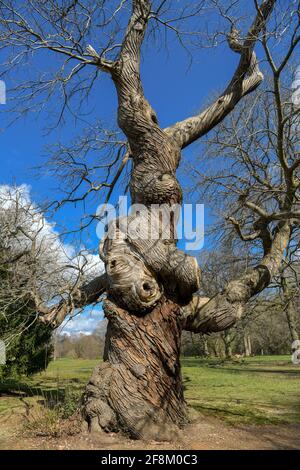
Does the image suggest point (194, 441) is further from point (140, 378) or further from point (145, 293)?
point (145, 293)

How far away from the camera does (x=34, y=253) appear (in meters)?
7.17

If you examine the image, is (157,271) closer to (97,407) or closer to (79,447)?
(97,407)

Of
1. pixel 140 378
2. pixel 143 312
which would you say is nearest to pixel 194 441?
pixel 140 378

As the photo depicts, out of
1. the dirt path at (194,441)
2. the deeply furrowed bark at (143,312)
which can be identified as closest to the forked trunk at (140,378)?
the deeply furrowed bark at (143,312)

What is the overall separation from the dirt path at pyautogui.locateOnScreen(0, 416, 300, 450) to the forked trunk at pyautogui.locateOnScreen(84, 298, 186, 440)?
169 mm

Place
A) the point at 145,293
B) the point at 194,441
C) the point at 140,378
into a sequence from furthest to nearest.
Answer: the point at 145,293, the point at 140,378, the point at 194,441

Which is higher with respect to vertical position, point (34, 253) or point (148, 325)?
point (34, 253)

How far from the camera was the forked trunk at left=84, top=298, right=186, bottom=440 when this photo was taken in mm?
4383

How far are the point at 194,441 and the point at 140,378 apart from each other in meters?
0.95

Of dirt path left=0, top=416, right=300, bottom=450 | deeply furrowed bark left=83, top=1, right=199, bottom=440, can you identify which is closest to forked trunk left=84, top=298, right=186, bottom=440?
deeply furrowed bark left=83, top=1, right=199, bottom=440

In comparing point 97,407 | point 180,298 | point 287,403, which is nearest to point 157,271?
point 180,298

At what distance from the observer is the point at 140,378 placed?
456cm

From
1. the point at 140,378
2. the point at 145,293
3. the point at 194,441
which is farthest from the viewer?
the point at 145,293

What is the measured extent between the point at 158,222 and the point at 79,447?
2.93 metres
